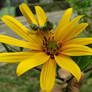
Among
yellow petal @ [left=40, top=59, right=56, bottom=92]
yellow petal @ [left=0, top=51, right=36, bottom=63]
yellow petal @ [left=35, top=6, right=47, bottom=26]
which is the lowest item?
yellow petal @ [left=40, top=59, right=56, bottom=92]

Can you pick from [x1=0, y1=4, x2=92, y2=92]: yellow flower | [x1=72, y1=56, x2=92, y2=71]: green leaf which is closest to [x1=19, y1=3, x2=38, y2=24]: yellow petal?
[x1=0, y1=4, x2=92, y2=92]: yellow flower

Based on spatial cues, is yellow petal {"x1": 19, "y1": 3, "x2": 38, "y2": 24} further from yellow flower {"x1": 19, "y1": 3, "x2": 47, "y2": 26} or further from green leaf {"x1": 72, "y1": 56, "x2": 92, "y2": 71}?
green leaf {"x1": 72, "y1": 56, "x2": 92, "y2": 71}

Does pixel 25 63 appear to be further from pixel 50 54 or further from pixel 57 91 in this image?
pixel 57 91

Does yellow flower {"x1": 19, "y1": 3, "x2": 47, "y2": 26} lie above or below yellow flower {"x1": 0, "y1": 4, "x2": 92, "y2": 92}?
above

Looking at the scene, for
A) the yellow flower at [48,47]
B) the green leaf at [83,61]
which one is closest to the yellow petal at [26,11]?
the yellow flower at [48,47]

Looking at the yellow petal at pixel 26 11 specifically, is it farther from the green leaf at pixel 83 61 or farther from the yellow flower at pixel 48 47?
the green leaf at pixel 83 61
